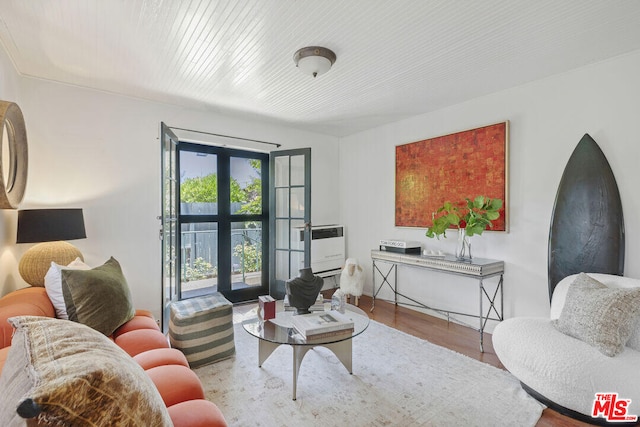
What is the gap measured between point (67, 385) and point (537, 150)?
3296 mm

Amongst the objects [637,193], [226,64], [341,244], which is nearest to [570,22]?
[637,193]

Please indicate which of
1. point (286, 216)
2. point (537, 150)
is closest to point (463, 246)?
point (537, 150)

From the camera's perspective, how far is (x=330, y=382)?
2.09m

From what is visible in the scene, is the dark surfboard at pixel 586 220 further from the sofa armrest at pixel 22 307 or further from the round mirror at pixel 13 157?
the round mirror at pixel 13 157

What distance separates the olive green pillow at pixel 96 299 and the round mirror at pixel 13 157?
759 millimetres

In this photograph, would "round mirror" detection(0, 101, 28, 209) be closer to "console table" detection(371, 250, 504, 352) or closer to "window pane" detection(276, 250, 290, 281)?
"window pane" detection(276, 250, 290, 281)

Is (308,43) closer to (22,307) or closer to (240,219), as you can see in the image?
(22,307)

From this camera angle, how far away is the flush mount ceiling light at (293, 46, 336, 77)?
2.12 meters

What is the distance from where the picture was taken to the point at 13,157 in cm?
218

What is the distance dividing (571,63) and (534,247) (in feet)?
5.00

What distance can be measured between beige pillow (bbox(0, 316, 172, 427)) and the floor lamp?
184 cm

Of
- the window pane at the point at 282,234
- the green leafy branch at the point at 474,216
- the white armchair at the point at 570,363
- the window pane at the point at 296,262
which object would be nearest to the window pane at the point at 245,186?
the window pane at the point at 282,234

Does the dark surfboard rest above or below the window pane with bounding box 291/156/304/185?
below

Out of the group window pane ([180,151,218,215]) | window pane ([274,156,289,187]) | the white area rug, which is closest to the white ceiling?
window pane ([180,151,218,215])
